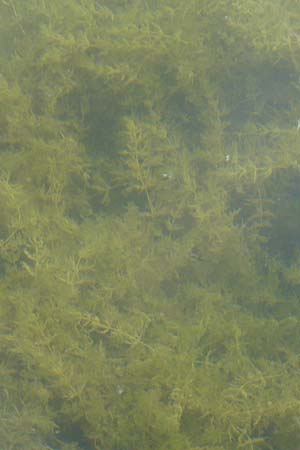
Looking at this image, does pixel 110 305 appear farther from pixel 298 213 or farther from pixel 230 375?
pixel 298 213

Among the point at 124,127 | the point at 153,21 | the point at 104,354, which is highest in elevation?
the point at 153,21

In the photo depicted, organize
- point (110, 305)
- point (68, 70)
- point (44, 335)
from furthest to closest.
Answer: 1. point (68, 70)
2. point (110, 305)
3. point (44, 335)

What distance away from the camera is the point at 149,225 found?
3.73 m

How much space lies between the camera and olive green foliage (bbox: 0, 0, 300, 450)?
2848mm

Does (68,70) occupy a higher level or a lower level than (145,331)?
higher

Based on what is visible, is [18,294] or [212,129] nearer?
[18,294]

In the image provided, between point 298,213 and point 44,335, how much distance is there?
2.19 metres

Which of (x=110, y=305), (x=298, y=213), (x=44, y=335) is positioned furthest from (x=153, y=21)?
(x=44, y=335)

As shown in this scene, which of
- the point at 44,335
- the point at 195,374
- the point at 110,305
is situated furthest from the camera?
the point at 110,305

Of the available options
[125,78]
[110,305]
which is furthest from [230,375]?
[125,78]

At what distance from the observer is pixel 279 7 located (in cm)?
Answer: 412

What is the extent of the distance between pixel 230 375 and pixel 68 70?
2538mm

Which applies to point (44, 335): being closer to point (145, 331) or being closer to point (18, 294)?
point (18, 294)

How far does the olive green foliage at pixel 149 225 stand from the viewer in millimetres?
2848
